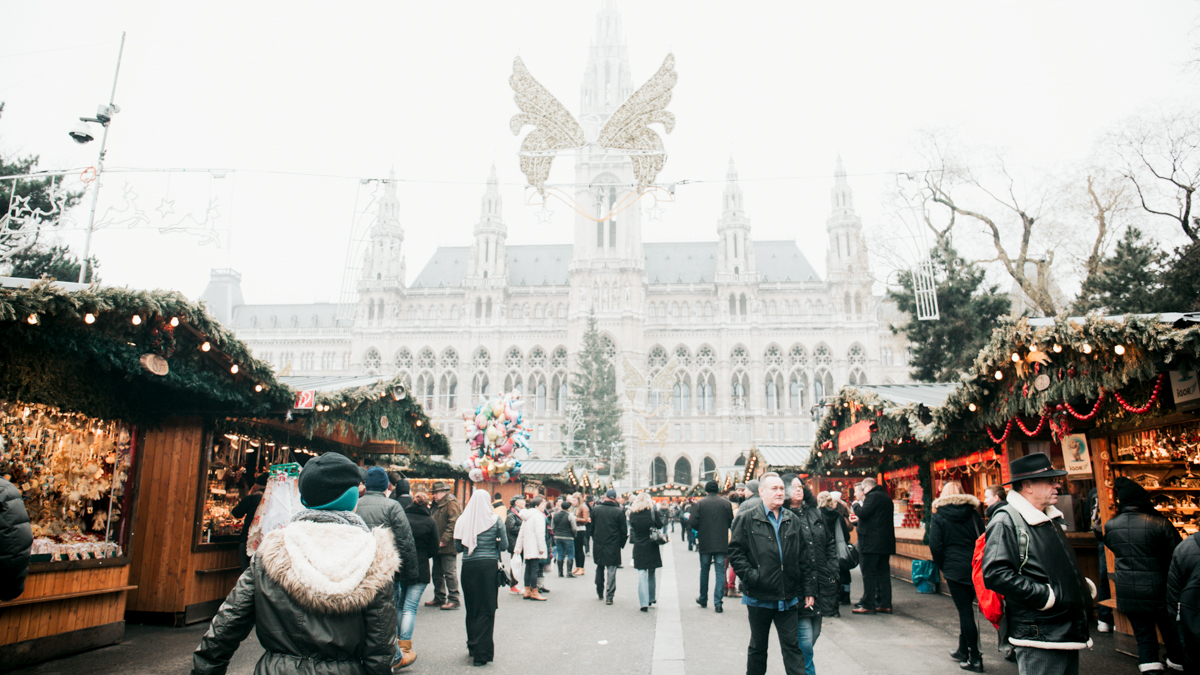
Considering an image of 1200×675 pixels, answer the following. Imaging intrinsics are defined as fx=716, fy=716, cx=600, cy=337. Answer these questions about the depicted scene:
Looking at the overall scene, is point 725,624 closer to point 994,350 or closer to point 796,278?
point 994,350

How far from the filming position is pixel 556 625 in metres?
7.33

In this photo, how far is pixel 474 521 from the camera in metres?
5.80

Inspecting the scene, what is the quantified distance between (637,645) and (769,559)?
258 centimetres

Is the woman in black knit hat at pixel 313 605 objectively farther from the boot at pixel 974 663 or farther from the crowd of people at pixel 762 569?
the boot at pixel 974 663

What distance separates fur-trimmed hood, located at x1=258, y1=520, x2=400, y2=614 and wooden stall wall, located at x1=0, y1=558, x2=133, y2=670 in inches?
167

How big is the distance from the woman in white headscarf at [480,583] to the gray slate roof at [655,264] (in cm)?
5261

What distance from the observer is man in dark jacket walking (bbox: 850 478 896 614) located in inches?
310

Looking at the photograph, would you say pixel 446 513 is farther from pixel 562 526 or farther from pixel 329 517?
pixel 329 517

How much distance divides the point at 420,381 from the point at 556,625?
4718 centimetres

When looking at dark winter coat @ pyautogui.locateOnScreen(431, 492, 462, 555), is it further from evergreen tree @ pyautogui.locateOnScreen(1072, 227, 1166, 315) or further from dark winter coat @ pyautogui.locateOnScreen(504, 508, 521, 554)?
evergreen tree @ pyautogui.locateOnScreen(1072, 227, 1166, 315)

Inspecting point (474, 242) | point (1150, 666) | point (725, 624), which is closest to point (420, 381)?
point (474, 242)

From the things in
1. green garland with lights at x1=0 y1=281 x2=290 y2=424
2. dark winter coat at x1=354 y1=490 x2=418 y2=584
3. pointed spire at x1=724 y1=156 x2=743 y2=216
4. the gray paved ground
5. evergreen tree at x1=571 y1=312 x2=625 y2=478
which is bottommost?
the gray paved ground

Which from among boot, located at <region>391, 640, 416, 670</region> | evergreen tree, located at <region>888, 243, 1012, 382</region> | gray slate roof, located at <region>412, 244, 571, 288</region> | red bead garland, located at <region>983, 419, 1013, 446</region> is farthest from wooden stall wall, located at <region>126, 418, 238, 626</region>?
gray slate roof, located at <region>412, 244, 571, 288</region>

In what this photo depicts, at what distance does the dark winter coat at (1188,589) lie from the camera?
345 cm
